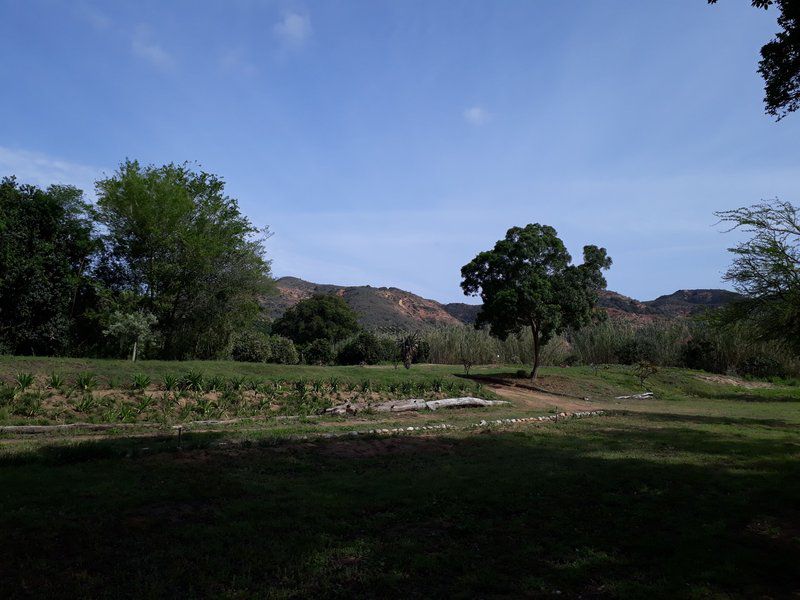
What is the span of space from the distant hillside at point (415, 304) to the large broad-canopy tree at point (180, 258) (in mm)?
52597

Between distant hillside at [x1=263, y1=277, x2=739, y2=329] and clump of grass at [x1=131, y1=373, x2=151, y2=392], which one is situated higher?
distant hillside at [x1=263, y1=277, x2=739, y2=329]

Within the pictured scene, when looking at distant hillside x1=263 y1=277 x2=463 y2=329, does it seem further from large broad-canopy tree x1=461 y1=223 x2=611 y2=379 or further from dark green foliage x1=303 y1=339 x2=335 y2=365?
large broad-canopy tree x1=461 y1=223 x2=611 y2=379

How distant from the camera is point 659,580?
182 inches

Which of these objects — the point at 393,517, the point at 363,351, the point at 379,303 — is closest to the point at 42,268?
the point at 363,351

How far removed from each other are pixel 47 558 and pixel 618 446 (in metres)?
10.8

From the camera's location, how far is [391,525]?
619 centimetres

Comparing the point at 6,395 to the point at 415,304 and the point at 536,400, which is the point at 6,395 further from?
the point at 415,304

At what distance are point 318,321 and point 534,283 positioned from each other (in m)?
30.1

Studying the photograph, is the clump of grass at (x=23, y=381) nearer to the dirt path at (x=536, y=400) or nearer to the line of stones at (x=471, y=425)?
the line of stones at (x=471, y=425)

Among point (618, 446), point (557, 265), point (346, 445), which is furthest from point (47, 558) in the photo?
point (557, 265)

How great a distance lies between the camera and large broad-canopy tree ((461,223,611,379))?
83.9 ft

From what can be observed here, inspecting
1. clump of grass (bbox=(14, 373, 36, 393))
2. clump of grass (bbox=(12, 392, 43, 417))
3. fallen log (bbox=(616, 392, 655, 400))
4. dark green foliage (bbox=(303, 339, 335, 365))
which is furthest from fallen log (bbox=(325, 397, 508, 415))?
dark green foliage (bbox=(303, 339, 335, 365))

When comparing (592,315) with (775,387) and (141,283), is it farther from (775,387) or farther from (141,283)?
(141,283)

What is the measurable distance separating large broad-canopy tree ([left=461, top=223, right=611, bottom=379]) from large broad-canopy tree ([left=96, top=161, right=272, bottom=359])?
1227 cm
